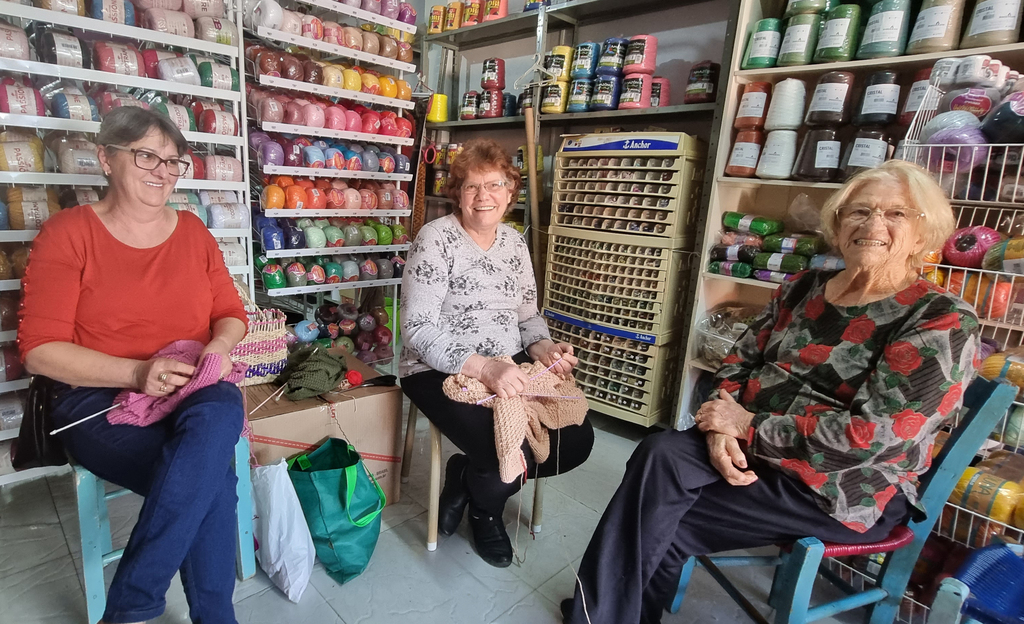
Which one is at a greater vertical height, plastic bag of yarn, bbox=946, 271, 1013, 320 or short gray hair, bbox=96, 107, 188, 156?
short gray hair, bbox=96, 107, 188, 156

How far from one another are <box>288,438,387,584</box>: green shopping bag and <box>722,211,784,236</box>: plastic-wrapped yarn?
1.78 m

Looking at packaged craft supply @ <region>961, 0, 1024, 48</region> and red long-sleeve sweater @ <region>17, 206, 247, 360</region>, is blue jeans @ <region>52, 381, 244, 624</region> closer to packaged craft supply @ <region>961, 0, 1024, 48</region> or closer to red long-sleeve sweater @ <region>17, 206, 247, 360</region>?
red long-sleeve sweater @ <region>17, 206, 247, 360</region>

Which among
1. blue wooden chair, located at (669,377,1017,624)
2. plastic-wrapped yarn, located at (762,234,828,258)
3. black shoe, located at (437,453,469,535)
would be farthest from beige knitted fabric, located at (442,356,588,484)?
plastic-wrapped yarn, located at (762,234,828,258)

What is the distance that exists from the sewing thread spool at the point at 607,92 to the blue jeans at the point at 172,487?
214 centimetres

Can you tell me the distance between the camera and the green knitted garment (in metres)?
1.85

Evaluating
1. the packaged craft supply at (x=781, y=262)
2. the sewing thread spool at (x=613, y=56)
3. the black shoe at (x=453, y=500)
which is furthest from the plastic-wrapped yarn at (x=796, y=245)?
the black shoe at (x=453, y=500)

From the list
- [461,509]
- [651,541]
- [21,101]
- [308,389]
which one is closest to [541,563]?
[461,509]

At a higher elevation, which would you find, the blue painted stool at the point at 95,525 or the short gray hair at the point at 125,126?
the short gray hair at the point at 125,126

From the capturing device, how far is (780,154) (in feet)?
Answer: 6.75

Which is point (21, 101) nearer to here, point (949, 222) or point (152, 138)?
point (152, 138)

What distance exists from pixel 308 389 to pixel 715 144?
1.88 metres

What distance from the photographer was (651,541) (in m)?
1.29

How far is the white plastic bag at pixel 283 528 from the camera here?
1.53 m

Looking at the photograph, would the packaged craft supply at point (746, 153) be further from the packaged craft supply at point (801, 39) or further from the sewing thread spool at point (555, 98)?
the sewing thread spool at point (555, 98)
